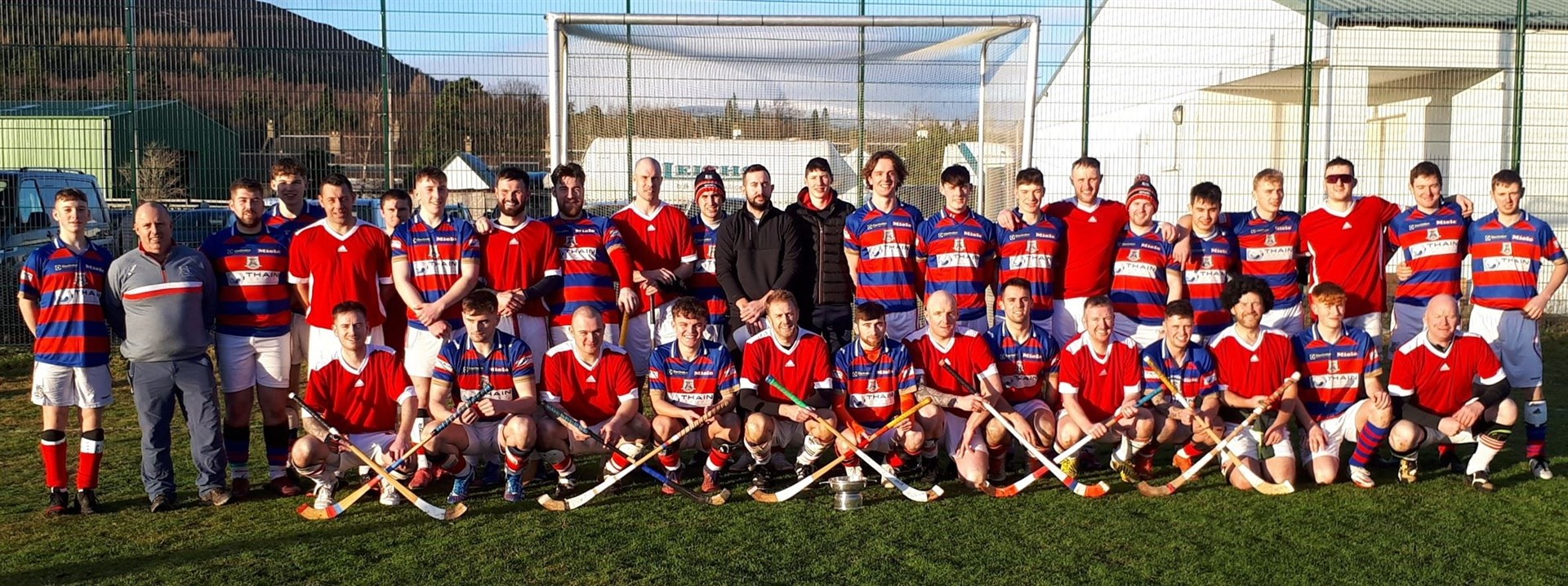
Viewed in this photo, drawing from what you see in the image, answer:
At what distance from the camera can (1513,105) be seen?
9078 millimetres

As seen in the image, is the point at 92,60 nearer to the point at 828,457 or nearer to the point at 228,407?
the point at 228,407

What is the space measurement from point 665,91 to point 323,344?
3187mm

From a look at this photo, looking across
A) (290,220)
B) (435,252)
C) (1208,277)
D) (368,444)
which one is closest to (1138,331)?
(1208,277)

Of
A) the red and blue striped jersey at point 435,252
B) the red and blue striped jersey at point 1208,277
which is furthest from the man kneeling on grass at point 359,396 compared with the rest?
the red and blue striped jersey at point 1208,277

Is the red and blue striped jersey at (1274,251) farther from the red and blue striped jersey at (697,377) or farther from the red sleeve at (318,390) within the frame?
the red sleeve at (318,390)

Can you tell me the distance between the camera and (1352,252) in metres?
6.03

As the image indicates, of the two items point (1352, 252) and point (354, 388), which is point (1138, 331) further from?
point (354, 388)

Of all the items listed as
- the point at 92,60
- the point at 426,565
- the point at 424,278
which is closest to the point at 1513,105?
the point at 424,278

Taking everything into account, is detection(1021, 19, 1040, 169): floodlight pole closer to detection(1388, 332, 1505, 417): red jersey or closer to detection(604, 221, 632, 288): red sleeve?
detection(1388, 332, 1505, 417): red jersey

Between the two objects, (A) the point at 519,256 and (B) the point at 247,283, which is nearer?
(B) the point at 247,283

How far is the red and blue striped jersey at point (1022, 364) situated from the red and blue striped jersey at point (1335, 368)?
1146 millimetres

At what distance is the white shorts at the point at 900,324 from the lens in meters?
5.92

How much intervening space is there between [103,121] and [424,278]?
4.53m

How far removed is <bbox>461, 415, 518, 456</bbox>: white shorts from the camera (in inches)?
203
